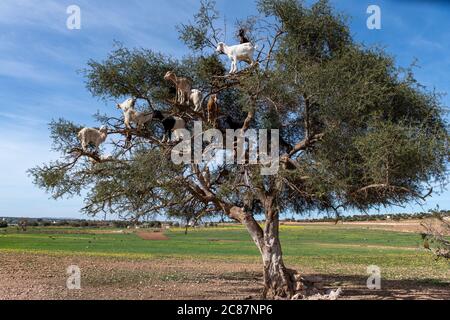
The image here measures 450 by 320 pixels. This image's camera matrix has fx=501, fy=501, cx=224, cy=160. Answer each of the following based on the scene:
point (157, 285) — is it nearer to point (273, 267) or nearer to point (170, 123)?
point (273, 267)

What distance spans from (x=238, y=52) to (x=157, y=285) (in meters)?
9.36

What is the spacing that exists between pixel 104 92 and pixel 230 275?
11.2 meters

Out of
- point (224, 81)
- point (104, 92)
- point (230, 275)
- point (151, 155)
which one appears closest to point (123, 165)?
point (151, 155)

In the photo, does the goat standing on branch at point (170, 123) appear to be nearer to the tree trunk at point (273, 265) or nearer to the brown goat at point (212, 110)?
the brown goat at point (212, 110)

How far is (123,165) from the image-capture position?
15.0 meters

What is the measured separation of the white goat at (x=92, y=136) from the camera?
14828 mm

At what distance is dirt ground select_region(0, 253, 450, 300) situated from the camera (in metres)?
16.1

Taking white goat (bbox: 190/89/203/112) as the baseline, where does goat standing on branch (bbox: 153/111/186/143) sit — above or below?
below

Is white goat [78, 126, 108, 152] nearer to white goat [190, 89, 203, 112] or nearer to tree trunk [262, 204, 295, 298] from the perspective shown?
white goat [190, 89, 203, 112]

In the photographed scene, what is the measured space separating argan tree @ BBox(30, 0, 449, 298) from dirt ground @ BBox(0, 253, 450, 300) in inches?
105

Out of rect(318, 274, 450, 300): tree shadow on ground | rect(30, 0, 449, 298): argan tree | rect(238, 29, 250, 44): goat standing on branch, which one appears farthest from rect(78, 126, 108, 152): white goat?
rect(318, 274, 450, 300): tree shadow on ground

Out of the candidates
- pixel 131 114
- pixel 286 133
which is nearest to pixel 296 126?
pixel 286 133
